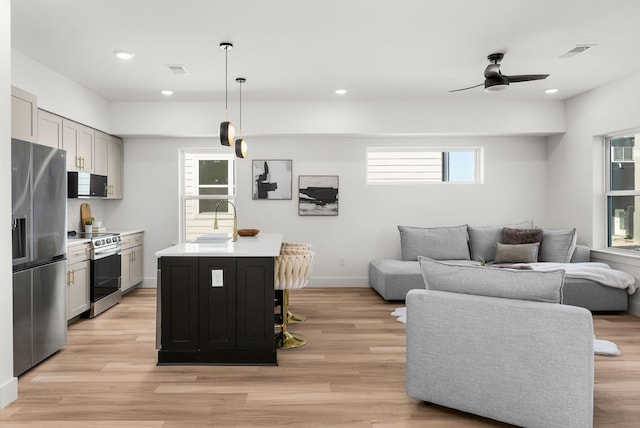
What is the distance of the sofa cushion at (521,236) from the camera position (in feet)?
19.2

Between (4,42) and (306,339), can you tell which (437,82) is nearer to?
(306,339)

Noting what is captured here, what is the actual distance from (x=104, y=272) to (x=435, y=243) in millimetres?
4102

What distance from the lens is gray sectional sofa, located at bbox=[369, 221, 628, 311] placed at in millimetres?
4961

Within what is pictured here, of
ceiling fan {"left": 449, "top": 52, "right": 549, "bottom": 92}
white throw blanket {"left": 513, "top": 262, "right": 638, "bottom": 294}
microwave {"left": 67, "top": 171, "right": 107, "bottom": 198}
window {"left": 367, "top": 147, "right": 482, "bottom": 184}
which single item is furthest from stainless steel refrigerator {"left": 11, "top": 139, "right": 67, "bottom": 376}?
white throw blanket {"left": 513, "top": 262, "right": 638, "bottom": 294}

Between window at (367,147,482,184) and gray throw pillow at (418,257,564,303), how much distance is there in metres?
4.20

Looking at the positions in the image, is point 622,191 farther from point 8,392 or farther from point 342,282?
point 8,392

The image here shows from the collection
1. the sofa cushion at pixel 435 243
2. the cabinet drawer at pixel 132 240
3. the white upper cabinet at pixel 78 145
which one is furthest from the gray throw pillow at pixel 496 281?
the cabinet drawer at pixel 132 240

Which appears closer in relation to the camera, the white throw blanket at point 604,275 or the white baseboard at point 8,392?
the white baseboard at point 8,392

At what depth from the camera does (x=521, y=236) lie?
19.5 feet

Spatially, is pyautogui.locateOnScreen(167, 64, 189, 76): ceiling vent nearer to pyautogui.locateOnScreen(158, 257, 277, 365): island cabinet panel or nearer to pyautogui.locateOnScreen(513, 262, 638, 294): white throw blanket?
pyautogui.locateOnScreen(158, 257, 277, 365): island cabinet panel

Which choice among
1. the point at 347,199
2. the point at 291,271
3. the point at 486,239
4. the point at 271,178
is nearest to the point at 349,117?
the point at 347,199

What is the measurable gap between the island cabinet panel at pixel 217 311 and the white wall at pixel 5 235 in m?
0.93

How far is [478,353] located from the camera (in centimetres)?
237

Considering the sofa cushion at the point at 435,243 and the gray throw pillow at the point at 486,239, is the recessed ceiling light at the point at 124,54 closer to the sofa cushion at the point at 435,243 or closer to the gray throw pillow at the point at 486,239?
the sofa cushion at the point at 435,243
